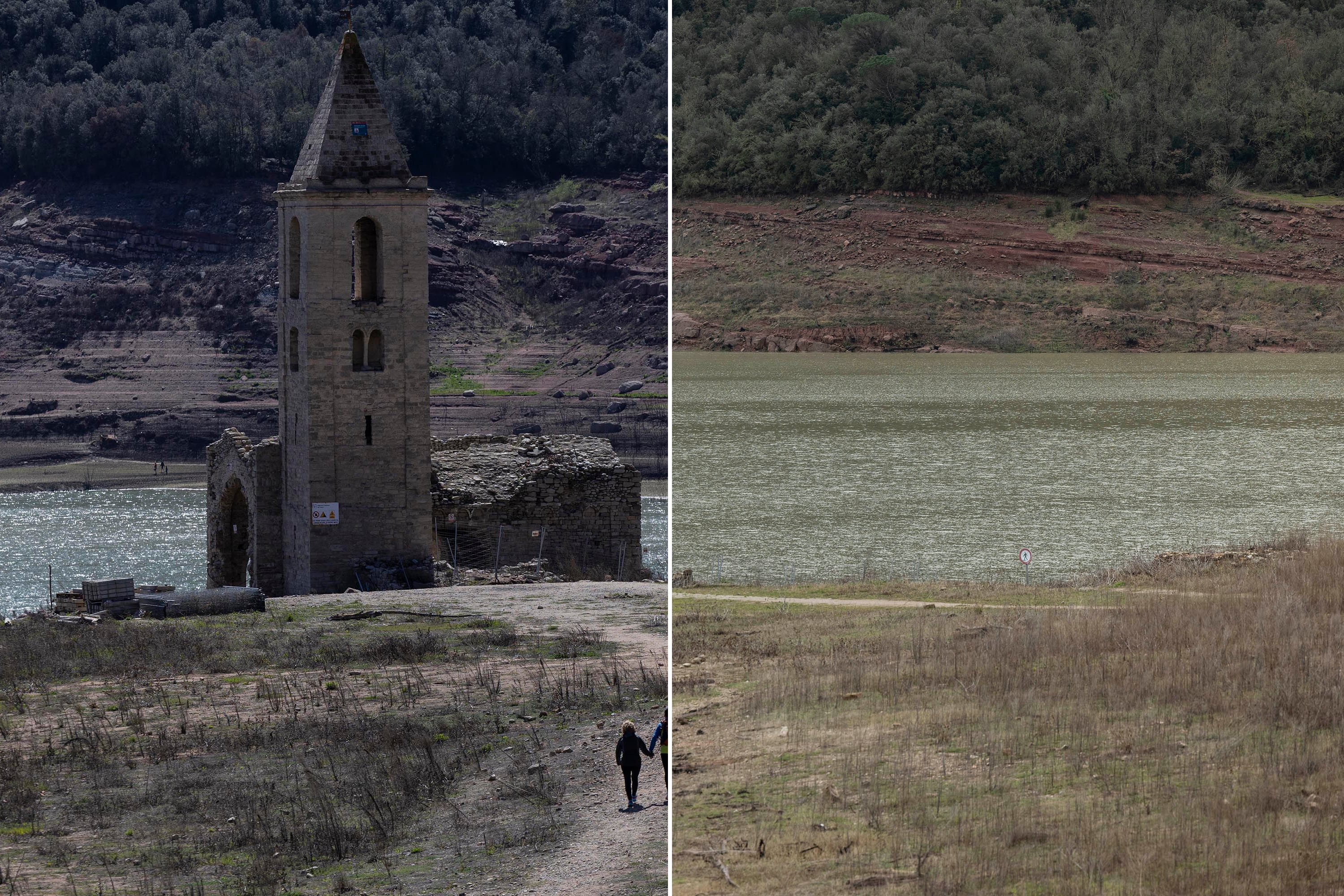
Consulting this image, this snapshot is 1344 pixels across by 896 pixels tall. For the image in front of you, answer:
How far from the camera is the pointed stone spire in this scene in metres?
26.3

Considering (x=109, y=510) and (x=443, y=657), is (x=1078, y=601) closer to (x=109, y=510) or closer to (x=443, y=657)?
(x=443, y=657)

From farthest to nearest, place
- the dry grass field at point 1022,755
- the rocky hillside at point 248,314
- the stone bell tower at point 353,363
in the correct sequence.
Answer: the rocky hillside at point 248,314 → the stone bell tower at point 353,363 → the dry grass field at point 1022,755

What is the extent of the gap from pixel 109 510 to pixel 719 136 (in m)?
30.0

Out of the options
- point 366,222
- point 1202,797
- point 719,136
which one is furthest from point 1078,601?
point 719,136

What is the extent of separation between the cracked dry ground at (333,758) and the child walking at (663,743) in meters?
0.17

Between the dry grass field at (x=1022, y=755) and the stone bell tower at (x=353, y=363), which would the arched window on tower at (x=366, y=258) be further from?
the dry grass field at (x=1022, y=755)

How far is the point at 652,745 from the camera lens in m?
10.5

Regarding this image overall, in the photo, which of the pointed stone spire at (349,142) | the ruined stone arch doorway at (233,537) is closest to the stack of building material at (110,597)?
the ruined stone arch doorway at (233,537)

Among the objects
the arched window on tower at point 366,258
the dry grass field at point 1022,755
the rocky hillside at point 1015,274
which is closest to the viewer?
the dry grass field at point 1022,755

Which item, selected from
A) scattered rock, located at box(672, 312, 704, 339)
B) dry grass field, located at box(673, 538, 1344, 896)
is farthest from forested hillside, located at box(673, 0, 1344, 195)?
dry grass field, located at box(673, 538, 1344, 896)

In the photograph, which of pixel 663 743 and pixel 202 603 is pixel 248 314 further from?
pixel 663 743

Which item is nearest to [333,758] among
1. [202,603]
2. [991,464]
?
[202,603]

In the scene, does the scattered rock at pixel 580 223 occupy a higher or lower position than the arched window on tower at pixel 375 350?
higher

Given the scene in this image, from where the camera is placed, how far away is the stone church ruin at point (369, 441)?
26.3 m
